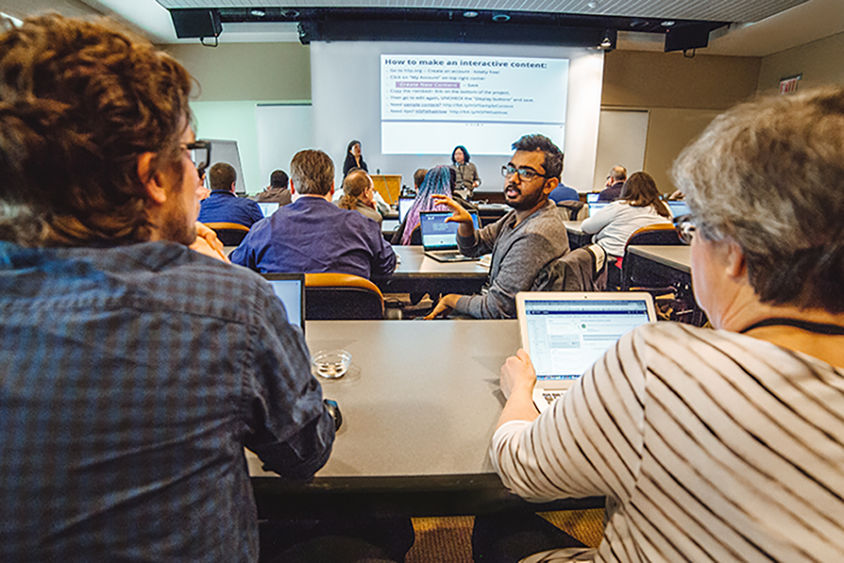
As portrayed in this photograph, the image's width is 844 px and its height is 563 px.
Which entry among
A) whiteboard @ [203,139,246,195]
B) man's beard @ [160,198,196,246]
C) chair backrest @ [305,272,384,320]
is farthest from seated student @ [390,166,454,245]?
whiteboard @ [203,139,246,195]

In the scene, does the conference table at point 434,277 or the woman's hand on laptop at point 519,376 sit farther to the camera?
the conference table at point 434,277

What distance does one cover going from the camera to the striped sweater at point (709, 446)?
0.47 metres

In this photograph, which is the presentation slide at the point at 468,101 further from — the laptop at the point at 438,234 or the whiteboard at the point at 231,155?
the laptop at the point at 438,234

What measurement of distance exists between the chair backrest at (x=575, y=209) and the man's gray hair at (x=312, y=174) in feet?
13.6

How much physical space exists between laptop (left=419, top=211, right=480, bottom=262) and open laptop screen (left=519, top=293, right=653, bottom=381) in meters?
1.63

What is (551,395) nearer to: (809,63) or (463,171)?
(463,171)

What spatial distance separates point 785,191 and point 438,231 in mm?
2362

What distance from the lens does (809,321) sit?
1.70 ft

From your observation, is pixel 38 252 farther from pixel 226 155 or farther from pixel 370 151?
pixel 226 155

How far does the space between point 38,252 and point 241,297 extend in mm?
219

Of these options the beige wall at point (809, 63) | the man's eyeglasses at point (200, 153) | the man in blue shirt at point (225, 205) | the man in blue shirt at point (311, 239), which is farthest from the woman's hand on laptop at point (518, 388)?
the beige wall at point (809, 63)

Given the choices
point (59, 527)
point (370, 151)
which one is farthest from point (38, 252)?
point (370, 151)

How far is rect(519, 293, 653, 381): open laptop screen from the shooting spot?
1096mm

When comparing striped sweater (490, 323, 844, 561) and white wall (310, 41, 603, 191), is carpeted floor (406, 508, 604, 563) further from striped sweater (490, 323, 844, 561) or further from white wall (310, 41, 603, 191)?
white wall (310, 41, 603, 191)
